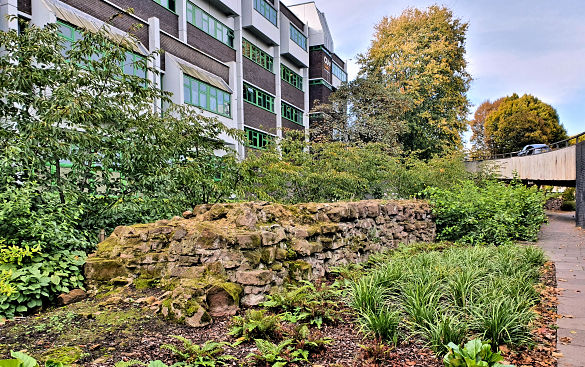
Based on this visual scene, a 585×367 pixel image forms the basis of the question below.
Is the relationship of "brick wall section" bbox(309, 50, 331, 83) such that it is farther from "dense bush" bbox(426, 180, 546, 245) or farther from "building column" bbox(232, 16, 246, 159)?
"dense bush" bbox(426, 180, 546, 245)

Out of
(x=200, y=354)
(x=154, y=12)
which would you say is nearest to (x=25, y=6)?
(x=154, y=12)

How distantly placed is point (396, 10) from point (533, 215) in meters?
28.4

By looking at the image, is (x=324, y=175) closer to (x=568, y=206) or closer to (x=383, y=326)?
(x=383, y=326)

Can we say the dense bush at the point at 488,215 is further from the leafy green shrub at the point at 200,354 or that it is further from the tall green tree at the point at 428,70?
the tall green tree at the point at 428,70

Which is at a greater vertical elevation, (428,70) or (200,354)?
(428,70)

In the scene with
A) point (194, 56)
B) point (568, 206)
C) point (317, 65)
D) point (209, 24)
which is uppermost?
point (317, 65)

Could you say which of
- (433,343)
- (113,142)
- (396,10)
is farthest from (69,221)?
(396,10)

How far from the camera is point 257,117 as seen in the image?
81.7 ft

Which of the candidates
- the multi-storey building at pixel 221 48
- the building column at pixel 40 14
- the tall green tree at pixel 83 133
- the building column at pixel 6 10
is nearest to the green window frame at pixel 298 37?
the multi-storey building at pixel 221 48

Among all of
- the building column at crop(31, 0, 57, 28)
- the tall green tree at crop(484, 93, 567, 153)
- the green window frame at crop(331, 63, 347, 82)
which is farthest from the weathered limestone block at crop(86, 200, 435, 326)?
the tall green tree at crop(484, 93, 567, 153)

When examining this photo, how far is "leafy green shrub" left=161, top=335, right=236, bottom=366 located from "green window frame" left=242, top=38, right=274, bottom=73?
23.2 metres

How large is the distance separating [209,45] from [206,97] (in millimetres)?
3651

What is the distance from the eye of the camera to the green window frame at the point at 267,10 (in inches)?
993

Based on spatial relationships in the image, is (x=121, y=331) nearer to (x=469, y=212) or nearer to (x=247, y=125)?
(x=469, y=212)
